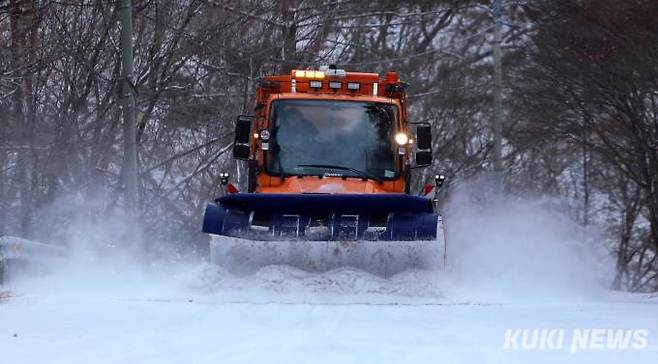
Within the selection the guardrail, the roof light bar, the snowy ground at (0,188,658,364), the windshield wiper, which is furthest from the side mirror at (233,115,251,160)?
the guardrail

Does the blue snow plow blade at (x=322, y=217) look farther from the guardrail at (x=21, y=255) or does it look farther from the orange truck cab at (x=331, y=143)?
the guardrail at (x=21, y=255)

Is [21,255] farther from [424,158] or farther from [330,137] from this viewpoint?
[424,158]

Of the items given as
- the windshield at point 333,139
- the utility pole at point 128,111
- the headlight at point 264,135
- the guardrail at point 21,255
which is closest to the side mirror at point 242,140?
the headlight at point 264,135

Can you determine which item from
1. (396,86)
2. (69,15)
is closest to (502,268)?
(396,86)

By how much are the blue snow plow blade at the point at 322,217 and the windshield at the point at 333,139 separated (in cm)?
154

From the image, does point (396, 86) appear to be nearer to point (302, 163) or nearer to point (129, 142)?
point (302, 163)

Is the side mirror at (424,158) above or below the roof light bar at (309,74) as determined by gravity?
below

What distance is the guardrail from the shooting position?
1364 cm

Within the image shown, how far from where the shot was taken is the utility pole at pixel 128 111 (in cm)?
1862

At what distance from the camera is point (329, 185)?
512 inches

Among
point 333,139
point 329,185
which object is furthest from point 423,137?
point 329,185

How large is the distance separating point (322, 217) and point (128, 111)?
7732 mm

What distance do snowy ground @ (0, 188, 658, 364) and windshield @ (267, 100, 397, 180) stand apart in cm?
175

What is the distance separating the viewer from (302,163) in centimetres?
1344
